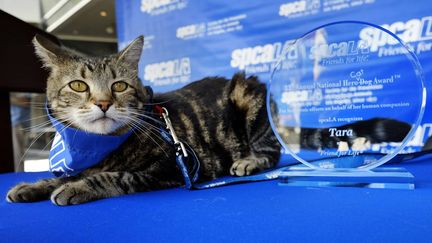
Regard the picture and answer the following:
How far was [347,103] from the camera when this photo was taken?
77 cm

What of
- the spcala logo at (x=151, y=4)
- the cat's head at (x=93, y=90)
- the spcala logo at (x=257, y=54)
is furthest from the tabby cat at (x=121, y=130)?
the spcala logo at (x=151, y=4)

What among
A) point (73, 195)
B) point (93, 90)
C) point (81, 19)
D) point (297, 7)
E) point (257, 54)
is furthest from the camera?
point (81, 19)

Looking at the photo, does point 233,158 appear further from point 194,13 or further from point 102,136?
point 194,13

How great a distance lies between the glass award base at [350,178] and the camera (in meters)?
0.73

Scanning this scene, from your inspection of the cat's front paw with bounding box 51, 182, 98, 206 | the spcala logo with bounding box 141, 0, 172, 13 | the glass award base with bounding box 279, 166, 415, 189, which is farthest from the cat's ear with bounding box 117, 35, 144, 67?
the spcala logo with bounding box 141, 0, 172, 13

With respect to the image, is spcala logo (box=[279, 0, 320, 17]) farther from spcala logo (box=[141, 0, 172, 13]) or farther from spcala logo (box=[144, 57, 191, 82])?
spcala logo (box=[141, 0, 172, 13])

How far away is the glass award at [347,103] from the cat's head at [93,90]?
1.33 ft

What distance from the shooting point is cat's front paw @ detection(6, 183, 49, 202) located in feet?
2.56

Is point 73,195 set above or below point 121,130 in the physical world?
below

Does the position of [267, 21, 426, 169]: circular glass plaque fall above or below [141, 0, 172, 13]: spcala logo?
below

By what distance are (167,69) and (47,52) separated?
1280 millimetres

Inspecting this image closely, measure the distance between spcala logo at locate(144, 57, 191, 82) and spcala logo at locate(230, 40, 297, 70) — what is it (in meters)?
0.35

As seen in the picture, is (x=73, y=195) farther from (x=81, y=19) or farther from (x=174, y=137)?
(x=81, y=19)

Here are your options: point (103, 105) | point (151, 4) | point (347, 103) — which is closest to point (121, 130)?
point (103, 105)
